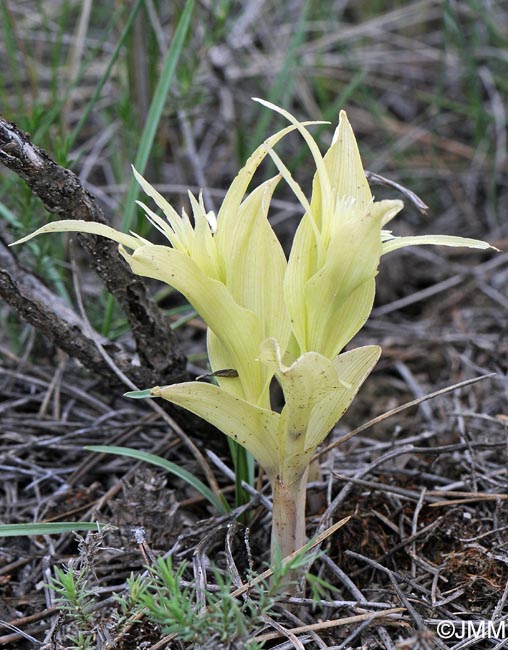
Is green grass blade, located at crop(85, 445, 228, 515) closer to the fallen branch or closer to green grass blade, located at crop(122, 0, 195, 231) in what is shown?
the fallen branch

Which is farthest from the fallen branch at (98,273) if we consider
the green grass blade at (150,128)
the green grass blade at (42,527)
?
the green grass blade at (42,527)

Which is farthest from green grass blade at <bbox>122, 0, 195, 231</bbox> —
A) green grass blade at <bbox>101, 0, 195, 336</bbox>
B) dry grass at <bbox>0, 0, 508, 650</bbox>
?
dry grass at <bbox>0, 0, 508, 650</bbox>

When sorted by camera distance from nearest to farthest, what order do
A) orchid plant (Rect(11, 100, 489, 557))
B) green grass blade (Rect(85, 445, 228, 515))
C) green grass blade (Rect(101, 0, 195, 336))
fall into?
orchid plant (Rect(11, 100, 489, 557)) < green grass blade (Rect(85, 445, 228, 515)) < green grass blade (Rect(101, 0, 195, 336))

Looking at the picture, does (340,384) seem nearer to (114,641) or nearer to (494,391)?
(114,641)

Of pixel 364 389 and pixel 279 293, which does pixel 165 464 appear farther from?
pixel 364 389

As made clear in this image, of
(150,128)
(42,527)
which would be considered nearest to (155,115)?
(150,128)

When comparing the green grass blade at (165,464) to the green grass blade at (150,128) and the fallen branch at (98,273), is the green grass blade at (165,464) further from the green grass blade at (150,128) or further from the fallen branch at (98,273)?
the green grass blade at (150,128)

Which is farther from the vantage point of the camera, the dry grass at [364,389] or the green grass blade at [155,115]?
the green grass blade at [155,115]

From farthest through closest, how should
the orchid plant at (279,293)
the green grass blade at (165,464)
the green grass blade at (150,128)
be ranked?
the green grass blade at (150,128)
the green grass blade at (165,464)
the orchid plant at (279,293)
